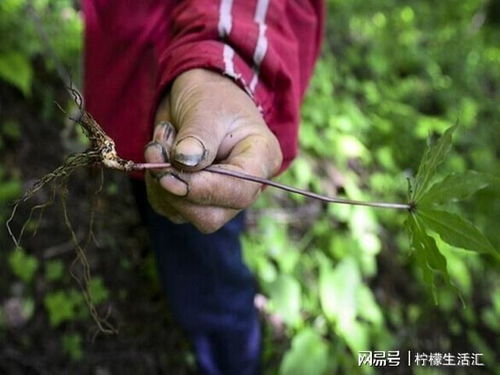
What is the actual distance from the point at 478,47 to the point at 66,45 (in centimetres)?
297

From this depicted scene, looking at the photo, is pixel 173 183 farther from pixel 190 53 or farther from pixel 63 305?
pixel 63 305

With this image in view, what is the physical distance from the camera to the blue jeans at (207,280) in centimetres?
133

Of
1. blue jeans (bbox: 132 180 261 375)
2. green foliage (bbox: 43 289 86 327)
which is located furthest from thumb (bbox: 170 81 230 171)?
green foliage (bbox: 43 289 86 327)

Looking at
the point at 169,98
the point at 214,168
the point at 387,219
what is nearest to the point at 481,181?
the point at 214,168

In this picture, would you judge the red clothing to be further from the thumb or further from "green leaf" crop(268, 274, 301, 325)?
"green leaf" crop(268, 274, 301, 325)

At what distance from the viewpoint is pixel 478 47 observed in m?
3.86

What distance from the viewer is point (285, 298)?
1.81 metres

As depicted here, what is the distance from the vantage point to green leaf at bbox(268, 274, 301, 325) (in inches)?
70.9

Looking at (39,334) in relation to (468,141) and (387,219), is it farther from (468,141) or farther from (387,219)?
(468,141)

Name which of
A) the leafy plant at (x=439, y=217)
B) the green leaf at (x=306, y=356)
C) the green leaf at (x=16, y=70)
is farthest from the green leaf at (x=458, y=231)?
the green leaf at (x=16, y=70)

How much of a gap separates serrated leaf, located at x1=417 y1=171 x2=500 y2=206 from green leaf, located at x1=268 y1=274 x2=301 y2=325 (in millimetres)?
1137

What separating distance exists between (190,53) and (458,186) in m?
0.45

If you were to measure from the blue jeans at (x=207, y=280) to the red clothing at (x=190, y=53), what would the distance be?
29cm

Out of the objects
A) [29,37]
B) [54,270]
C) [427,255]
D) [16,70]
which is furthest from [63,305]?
[427,255]
